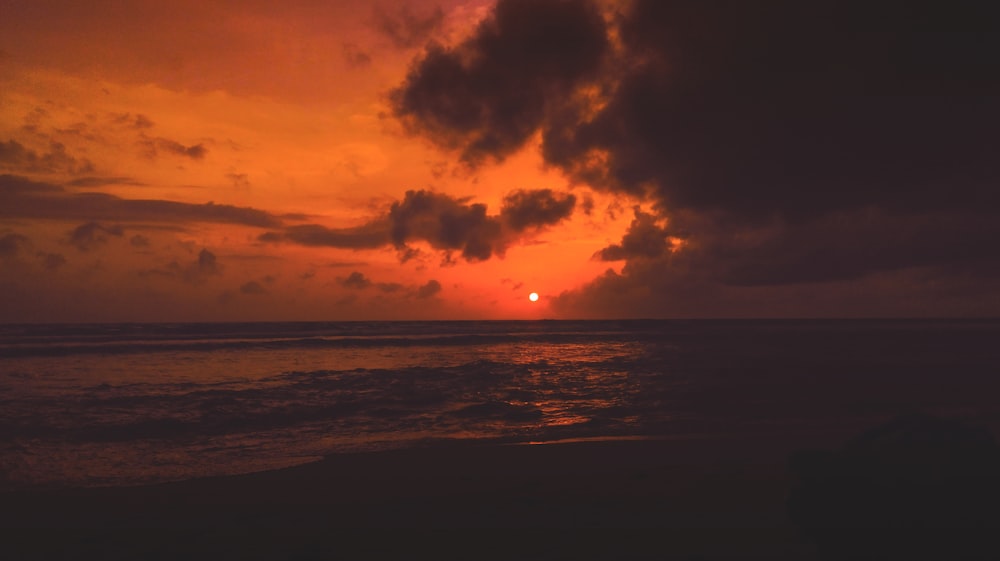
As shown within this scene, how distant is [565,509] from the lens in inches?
292

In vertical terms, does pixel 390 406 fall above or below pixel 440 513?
below

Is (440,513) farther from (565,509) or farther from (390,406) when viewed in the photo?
(390,406)

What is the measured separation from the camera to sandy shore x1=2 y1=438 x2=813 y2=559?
20.5 feet

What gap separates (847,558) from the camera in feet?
15.5

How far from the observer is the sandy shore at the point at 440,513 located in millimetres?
6258

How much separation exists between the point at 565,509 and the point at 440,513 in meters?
1.61

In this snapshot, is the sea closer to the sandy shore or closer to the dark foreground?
the sandy shore

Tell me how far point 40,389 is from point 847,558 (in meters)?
24.3

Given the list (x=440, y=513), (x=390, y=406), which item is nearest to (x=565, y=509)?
(x=440, y=513)

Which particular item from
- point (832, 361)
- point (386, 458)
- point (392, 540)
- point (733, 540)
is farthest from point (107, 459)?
point (832, 361)

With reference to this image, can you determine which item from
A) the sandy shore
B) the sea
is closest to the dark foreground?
the sandy shore

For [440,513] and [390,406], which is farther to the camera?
[390,406]

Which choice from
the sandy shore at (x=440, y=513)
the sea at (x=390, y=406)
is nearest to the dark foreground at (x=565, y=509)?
the sandy shore at (x=440, y=513)

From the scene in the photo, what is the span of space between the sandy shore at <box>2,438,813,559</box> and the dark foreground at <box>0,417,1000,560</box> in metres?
0.03
